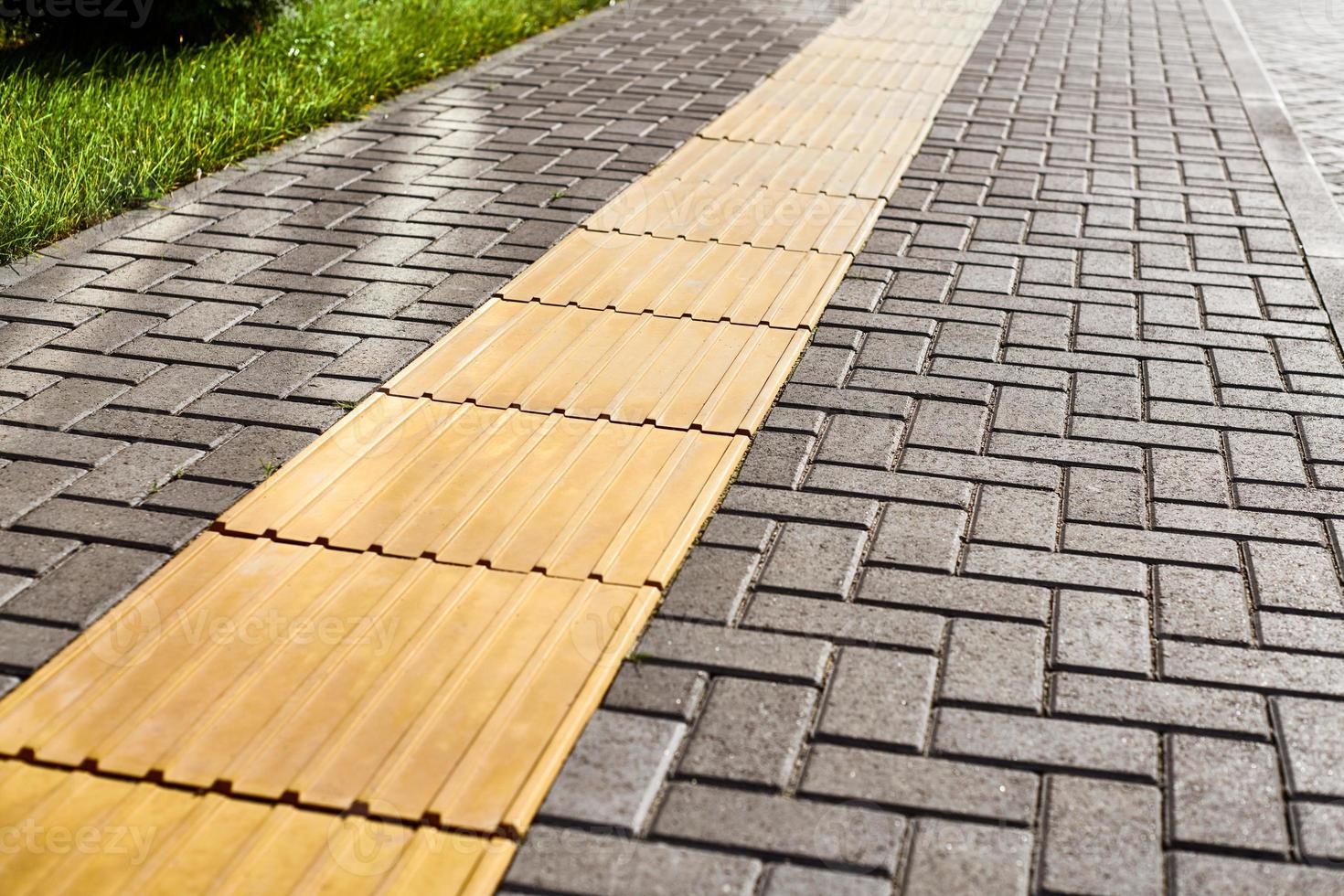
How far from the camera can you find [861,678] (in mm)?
2756

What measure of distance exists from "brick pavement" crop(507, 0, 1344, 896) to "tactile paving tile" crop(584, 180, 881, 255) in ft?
0.78

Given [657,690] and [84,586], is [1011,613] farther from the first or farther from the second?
[84,586]

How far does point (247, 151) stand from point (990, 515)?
4477 mm

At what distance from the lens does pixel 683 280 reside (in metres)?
4.97

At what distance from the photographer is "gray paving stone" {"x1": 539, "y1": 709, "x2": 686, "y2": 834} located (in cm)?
A: 239

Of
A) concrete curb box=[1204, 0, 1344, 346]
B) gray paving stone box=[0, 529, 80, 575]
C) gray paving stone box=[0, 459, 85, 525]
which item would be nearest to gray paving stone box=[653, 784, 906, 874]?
gray paving stone box=[0, 529, 80, 575]

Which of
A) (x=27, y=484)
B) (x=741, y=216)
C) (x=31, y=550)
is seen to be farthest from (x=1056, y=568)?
(x=741, y=216)

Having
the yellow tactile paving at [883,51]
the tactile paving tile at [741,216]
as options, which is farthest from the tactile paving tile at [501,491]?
the yellow tactile paving at [883,51]

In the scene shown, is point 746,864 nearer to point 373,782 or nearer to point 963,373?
point 373,782

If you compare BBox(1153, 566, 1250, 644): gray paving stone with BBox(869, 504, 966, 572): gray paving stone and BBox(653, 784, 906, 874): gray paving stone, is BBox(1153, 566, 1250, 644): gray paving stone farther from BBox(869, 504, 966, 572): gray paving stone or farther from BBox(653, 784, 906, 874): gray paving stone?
BBox(653, 784, 906, 874): gray paving stone

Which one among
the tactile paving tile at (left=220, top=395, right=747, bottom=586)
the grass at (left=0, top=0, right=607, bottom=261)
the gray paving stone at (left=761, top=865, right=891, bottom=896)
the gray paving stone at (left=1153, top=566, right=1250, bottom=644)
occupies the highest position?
the grass at (left=0, top=0, right=607, bottom=261)

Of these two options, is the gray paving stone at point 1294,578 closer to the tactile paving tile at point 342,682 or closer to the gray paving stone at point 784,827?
the gray paving stone at point 784,827

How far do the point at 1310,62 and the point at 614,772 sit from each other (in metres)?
9.21

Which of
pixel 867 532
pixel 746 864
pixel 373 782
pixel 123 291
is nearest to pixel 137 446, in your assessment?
pixel 123 291
